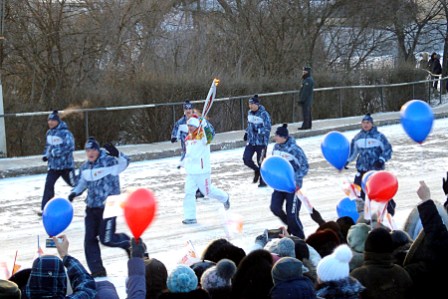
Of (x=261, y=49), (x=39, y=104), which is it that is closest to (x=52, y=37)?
(x=39, y=104)

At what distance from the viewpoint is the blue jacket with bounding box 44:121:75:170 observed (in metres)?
13.7

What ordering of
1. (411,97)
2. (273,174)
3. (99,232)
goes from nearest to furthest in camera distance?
(273,174) < (99,232) < (411,97)

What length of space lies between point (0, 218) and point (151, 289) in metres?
8.47

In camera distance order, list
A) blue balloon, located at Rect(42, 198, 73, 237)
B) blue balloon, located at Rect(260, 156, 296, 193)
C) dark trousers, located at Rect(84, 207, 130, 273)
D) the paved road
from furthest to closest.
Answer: the paved road → dark trousers, located at Rect(84, 207, 130, 273) → blue balloon, located at Rect(260, 156, 296, 193) → blue balloon, located at Rect(42, 198, 73, 237)

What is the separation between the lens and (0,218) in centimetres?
1441

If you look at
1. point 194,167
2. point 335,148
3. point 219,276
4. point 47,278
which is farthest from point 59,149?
point 47,278

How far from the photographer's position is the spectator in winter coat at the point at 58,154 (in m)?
13.7

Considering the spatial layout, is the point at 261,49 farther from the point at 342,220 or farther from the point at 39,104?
the point at 342,220

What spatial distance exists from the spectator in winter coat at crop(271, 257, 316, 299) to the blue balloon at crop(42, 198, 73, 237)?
253 cm

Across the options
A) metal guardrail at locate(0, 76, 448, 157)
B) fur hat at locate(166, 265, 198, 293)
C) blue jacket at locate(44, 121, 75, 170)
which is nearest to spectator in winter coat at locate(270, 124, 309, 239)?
blue jacket at locate(44, 121, 75, 170)

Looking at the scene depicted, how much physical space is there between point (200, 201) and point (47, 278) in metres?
9.60

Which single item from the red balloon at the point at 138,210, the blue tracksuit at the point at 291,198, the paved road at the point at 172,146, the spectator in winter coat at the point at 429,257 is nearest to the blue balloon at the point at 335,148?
the blue tracksuit at the point at 291,198

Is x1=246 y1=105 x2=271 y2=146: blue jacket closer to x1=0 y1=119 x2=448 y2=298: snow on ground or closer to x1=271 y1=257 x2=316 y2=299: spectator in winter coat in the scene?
x1=0 y1=119 x2=448 y2=298: snow on ground

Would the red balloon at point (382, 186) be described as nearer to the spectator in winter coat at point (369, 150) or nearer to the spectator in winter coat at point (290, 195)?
the spectator in winter coat at point (290, 195)
